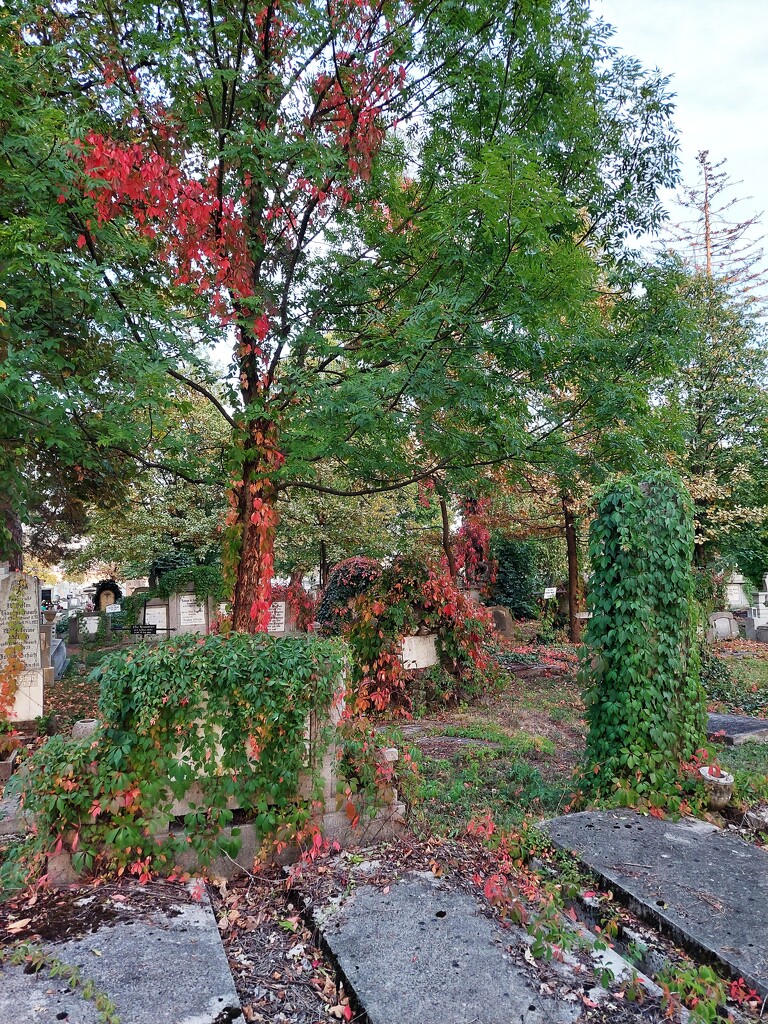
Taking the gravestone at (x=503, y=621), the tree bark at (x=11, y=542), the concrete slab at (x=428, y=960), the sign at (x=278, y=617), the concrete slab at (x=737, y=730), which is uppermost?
the tree bark at (x=11, y=542)

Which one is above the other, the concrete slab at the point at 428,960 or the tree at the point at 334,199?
the tree at the point at 334,199

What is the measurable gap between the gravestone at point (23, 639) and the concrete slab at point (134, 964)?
4633 millimetres

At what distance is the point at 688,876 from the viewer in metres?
3.54

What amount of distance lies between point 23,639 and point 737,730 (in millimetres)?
8286

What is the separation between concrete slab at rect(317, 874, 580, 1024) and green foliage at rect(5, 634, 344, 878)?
2.47 feet

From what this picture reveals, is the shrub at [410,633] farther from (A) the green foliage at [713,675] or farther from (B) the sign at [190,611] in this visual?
(B) the sign at [190,611]

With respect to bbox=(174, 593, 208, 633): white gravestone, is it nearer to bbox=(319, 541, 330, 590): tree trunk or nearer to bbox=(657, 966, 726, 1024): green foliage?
bbox=(319, 541, 330, 590): tree trunk

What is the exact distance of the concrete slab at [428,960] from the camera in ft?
8.10

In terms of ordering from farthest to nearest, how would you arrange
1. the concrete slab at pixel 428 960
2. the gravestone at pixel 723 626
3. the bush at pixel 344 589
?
the gravestone at pixel 723 626
the bush at pixel 344 589
the concrete slab at pixel 428 960

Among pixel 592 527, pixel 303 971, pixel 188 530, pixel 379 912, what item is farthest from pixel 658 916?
pixel 188 530

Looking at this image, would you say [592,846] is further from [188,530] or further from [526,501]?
[188,530]

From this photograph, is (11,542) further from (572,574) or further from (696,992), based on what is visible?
(572,574)

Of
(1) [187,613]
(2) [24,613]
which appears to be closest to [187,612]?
(1) [187,613]

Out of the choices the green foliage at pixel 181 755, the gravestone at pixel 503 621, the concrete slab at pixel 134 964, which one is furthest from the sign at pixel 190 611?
the concrete slab at pixel 134 964
